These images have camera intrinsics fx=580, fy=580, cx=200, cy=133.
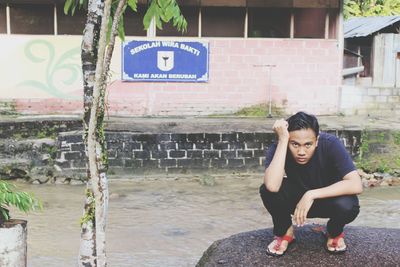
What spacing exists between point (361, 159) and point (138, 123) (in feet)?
15.1

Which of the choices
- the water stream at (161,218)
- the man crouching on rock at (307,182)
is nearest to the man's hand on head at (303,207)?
the man crouching on rock at (307,182)

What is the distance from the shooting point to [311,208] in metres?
3.86

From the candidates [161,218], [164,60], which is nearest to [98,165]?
[161,218]

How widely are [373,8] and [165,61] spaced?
1265 centimetres

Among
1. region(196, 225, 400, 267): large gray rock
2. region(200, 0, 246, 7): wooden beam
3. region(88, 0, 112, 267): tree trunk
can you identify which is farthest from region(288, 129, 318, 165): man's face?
region(200, 0, 246, 7): wooden beam

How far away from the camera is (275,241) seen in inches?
158

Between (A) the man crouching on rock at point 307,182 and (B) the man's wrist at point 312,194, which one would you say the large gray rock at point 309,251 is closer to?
(A) the man crouching on rock at point 307,182

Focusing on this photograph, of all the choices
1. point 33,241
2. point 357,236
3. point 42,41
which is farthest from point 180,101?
point 357,236

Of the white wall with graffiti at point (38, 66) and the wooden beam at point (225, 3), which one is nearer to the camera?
the white wall with graffiti at point (38, 66)

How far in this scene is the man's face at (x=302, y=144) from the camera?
12.3ft

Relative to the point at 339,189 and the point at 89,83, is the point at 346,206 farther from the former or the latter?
the point at 89,83

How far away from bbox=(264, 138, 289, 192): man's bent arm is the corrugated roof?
14.2 m

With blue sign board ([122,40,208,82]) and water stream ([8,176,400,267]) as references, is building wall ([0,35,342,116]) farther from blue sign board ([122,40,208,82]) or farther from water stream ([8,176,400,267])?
water stream ([8,176,400,267])

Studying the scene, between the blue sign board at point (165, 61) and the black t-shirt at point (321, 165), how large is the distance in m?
9.52
